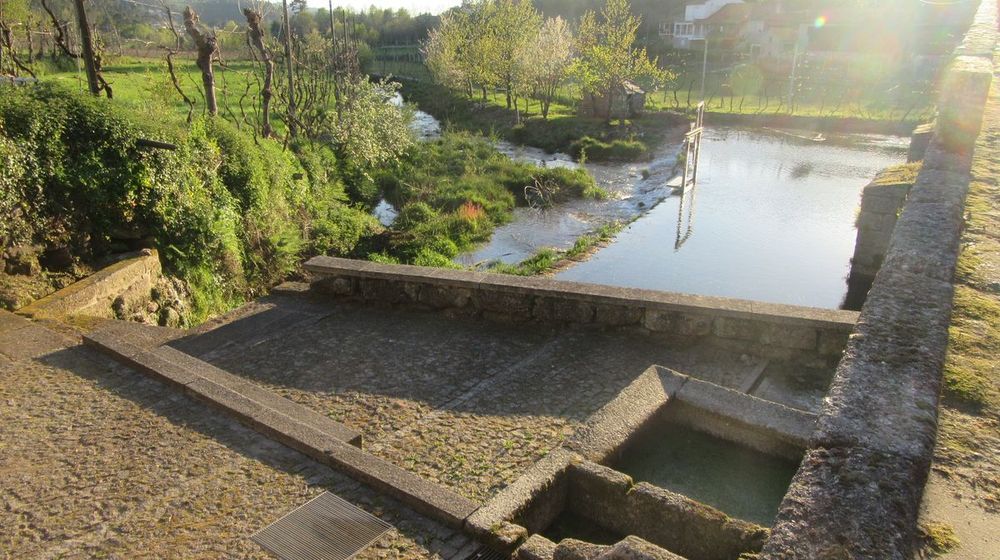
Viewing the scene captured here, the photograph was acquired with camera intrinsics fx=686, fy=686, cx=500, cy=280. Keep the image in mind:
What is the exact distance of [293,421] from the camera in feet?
15.7

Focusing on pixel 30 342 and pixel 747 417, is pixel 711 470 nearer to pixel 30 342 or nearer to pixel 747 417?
pixel 747 417

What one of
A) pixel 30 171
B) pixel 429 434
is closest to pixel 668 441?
pixel 429 434

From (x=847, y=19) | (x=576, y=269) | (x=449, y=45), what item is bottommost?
(x=576, y=269)

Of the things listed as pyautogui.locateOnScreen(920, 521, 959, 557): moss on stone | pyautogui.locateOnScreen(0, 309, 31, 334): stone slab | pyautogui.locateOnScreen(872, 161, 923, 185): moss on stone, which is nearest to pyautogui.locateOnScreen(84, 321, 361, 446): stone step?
pyautogui.locateOnScreen(0, 309, 31, 334): stone slab

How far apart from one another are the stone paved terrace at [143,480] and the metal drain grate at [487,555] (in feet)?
0.27

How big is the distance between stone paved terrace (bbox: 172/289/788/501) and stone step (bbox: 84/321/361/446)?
1.06 ft

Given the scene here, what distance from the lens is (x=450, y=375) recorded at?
19.9ft

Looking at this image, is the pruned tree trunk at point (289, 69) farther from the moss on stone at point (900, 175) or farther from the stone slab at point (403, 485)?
the stone slab at point (403, 485)

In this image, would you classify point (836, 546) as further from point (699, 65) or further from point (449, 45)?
point (699, 65)

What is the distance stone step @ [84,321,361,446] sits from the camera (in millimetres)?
4910

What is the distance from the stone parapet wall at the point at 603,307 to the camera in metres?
5.65

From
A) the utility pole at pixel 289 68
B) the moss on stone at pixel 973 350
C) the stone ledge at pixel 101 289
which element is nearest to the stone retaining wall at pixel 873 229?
the moss on stone at pixel 973 350

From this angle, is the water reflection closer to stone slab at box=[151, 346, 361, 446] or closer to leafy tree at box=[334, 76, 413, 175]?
stone slab at box=[151, 346, 361, 446]

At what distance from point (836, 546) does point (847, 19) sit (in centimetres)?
6028
